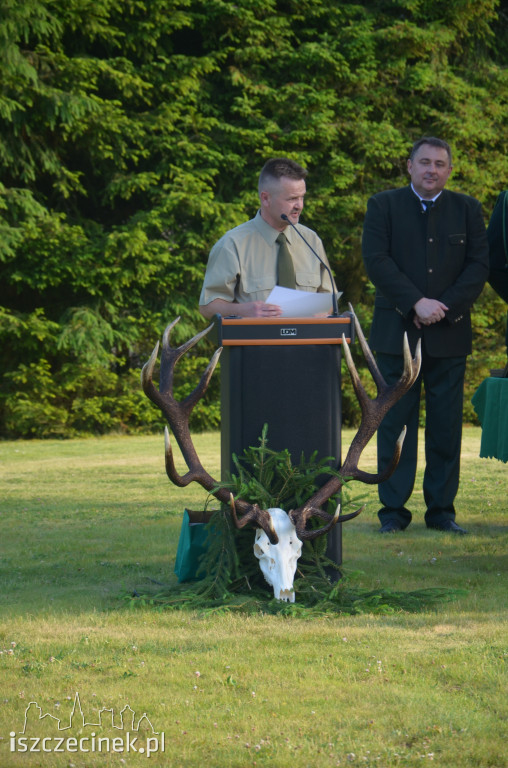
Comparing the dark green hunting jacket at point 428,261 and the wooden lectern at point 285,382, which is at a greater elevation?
the dark green hunting jacket at point 428,261

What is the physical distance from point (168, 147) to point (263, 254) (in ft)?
36.2

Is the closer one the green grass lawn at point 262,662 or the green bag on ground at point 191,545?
the green grass lawn at point 262,662

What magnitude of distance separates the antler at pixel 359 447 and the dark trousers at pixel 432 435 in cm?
173

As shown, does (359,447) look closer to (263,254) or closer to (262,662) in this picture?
(263,254)

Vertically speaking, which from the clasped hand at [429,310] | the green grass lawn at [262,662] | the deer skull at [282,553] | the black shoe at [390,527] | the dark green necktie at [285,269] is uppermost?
the dark green necktie at [285,269]

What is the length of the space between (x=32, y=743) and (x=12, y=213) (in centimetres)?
1260

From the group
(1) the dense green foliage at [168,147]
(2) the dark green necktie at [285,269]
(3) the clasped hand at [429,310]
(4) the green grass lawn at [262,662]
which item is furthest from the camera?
(1) the dense green foliage at [168,147]

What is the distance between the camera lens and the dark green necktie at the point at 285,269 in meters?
4.70

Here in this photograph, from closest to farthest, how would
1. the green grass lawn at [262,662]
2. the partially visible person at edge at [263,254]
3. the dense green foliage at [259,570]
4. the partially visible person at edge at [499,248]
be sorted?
the green grass lawn at [262,662] → the dense green foliage at [259,570] → the partially visible person at edge at [263,254] → the partially visible person at edge at [499,248]

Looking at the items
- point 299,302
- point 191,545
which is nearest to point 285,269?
point 299,302

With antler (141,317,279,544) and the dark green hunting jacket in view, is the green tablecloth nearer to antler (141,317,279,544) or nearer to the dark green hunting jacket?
the dark green hunting jacket

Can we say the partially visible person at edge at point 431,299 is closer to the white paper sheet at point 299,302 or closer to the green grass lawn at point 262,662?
the green grass lawn at point 262,662

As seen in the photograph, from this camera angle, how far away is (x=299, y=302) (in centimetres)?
436

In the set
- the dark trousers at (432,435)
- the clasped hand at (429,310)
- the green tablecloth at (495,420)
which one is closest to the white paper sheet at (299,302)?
the green tablecloth at (495,420)
